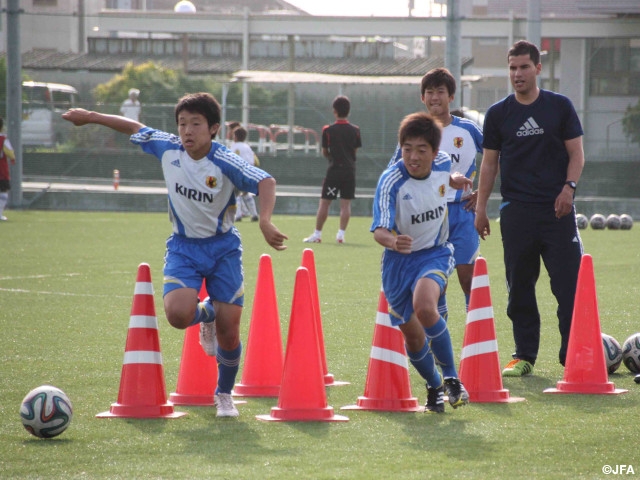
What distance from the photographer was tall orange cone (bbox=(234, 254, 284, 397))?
7145mm

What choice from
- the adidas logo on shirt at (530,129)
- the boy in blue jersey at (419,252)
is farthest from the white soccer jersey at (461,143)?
the boy in blue jersey at (419,252)

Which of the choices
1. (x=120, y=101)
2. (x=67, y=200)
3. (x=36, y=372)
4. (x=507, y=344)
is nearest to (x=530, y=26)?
(x=67, y=200)

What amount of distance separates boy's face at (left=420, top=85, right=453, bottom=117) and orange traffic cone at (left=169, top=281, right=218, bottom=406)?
236cm

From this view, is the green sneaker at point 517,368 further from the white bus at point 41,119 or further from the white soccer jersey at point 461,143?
the white bus at point 41,119

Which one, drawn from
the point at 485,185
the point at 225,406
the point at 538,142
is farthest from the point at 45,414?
the point at 538,142

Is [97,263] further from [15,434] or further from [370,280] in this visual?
[15,434]

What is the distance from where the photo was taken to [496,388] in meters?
6.79

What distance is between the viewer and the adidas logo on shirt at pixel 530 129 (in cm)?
765

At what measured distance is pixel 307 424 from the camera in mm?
6125

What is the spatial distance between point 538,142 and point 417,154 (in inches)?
59.8

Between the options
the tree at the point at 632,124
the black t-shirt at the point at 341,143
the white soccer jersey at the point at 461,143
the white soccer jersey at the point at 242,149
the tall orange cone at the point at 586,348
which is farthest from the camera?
the tree at the point at 632,124

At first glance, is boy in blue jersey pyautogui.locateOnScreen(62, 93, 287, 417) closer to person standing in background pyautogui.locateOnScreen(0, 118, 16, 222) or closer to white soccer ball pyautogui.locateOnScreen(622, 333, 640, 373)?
white soccer ball pyautogui.locateOnScreen(622, 333, 640, 373)

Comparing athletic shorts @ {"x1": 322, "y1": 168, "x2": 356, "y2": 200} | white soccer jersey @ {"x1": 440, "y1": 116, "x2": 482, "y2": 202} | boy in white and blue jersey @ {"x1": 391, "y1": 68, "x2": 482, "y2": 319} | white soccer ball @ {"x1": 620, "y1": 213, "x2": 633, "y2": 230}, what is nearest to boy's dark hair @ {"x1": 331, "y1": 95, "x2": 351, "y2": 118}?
athletic shorts @ {"x1": 322, "y1": 168, "x2": 356, "y2": 200}

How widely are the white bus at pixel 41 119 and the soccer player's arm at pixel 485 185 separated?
2233 cm
